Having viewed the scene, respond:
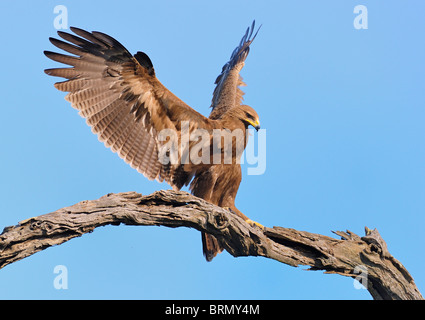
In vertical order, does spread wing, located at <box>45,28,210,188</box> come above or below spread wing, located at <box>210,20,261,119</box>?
below

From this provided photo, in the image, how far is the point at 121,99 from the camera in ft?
20.3

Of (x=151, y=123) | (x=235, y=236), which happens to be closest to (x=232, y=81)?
(x=151, y=123)

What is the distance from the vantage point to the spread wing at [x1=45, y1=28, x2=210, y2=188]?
233 inches

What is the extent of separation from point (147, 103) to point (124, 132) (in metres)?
0.51

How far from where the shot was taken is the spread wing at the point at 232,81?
324 inches

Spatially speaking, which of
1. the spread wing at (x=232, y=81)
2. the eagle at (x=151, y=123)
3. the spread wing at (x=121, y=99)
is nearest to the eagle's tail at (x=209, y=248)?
the eagle at (x=151, y=123)

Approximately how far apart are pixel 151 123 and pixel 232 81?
3.13 meters

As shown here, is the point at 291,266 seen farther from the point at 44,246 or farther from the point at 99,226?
the point at 44,246

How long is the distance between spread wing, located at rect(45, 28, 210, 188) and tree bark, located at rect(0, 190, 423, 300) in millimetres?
1306

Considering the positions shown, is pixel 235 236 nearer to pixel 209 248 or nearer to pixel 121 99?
pixel 209 248

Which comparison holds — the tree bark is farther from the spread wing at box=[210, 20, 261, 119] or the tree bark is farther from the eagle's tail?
the spread wing at box=[210, 20, 261, 119]

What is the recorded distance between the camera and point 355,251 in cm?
538

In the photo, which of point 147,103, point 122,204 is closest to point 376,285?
point 122,204

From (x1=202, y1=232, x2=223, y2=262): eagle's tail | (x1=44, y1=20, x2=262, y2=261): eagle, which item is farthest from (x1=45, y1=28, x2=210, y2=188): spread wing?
(x1=202, y1=232, x2=223, y2=262): eagle's tail
